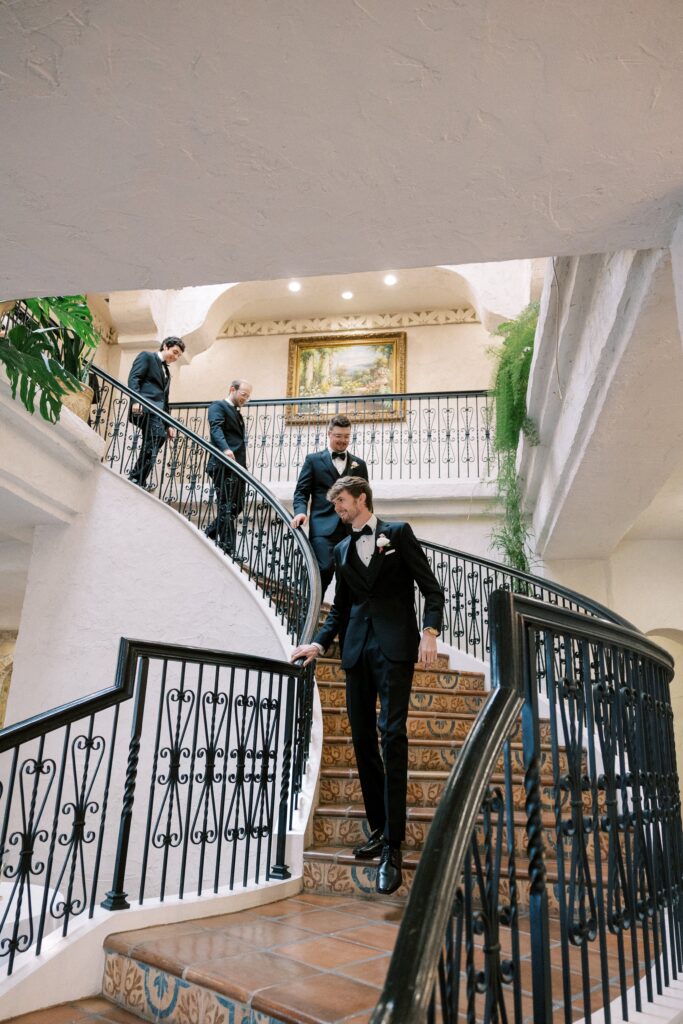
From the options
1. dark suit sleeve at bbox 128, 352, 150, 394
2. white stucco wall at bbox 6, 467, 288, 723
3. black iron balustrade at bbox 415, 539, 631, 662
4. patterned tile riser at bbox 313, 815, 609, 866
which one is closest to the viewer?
patterned tile riser at bbox 313, 815, 609, 866

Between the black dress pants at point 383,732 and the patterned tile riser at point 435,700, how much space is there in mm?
1803

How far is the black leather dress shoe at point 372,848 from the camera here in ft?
10.5

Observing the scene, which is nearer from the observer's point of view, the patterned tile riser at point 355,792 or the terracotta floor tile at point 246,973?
the terracotta floor tile at point 246,973

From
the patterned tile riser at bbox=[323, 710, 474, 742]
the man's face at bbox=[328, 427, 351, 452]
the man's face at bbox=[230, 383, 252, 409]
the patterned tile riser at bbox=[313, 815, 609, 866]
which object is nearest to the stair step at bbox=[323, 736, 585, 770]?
the patterned tile riser at bbox=[323, 710, 474, 742]

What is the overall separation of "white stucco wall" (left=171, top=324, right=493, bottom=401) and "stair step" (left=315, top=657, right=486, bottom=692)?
22.2ft

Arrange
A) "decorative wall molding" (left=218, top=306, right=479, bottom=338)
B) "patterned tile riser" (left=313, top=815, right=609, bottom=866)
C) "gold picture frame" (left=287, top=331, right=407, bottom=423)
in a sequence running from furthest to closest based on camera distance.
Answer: "decorative wall molding" (left=218, top=306, right=479, bottom=338) → "gold picture frame" (left=287, top=331, right=407, bottom=423) → "patterned tile riser" (left=313, top=815, right=609, bottom=866)

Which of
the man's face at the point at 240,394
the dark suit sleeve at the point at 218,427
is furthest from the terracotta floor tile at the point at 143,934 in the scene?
the man's face at the point at 240,394

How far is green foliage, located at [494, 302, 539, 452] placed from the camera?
18.0 ft

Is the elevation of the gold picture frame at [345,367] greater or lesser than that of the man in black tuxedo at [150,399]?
greater

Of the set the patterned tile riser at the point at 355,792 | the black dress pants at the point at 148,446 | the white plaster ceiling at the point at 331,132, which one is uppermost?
the black dress pants at the point at 148,446

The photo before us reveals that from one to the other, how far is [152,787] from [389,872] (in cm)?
102

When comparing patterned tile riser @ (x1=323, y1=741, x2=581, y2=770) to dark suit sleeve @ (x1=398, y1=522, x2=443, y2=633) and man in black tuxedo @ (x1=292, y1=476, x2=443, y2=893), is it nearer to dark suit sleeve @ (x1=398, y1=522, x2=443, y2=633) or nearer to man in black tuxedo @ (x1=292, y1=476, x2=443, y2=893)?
man in black tuxedo @ (x1=292, y1=476, x2=443, y2=893)

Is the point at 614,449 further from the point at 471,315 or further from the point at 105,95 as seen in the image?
the point at 471,315

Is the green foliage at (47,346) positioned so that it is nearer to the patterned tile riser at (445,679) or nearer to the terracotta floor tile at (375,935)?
the patterned tile riser at (445,679)
